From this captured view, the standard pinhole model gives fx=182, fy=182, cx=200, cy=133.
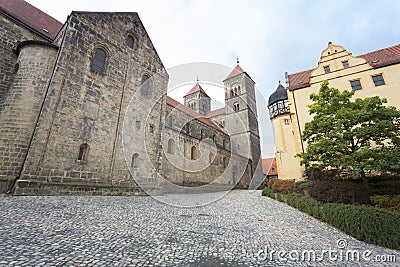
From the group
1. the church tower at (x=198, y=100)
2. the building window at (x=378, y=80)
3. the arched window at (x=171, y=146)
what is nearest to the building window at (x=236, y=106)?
the church tower at (x=198, y=100)

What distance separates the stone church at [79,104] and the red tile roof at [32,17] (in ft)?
0.29

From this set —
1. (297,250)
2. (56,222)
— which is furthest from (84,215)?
(297,250)

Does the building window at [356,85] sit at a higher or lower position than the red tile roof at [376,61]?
lower

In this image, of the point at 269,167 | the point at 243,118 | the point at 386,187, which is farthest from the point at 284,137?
the point at 269,167

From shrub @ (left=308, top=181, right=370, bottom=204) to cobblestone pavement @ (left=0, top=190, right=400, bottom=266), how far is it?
7.38 feet

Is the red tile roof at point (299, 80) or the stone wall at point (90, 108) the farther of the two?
the red tile roof at point (299, 80)

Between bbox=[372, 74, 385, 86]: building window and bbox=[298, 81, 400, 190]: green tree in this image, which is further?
bbox=[372, 74, 385, 86]: building window

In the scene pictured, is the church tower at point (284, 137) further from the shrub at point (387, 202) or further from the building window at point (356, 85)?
the shrub at point (387, 202)

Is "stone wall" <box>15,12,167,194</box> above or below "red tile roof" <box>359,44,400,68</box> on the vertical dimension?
below

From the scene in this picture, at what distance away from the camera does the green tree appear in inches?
326

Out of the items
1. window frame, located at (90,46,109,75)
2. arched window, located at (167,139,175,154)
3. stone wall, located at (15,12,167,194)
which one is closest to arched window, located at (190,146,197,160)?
arched window, located at (167,139,175,154)

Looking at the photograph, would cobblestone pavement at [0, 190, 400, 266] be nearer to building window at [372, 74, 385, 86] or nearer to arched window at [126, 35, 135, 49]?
arched window at [126, 35, 135, 49]

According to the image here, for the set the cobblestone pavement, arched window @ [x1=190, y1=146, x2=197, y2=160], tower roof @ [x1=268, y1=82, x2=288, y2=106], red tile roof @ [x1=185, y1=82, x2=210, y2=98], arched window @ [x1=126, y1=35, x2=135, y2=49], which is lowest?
the cobblestone pavement

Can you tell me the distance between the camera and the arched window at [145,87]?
1493 cm
